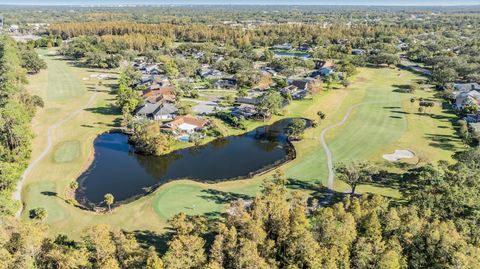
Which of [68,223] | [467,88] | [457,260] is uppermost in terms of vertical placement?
[467,88]

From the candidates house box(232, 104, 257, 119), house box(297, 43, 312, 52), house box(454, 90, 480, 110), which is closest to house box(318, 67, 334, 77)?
house box(454, 90, 480, 110)

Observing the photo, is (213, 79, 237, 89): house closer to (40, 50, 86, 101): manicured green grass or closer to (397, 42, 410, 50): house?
(40, 50, 86, 101): manicured green grass

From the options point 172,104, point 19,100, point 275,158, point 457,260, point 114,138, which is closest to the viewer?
point 457,260

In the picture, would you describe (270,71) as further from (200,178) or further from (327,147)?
(200,178)

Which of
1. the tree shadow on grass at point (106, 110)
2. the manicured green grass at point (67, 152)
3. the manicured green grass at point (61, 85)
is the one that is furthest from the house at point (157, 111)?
the manicured green grass at point (61, 85)

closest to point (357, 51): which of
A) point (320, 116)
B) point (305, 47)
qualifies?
point (305, 47)

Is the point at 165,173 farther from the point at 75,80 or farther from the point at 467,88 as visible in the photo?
the point at 467,88

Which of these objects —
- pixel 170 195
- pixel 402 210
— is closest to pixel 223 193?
pixel 170 195
